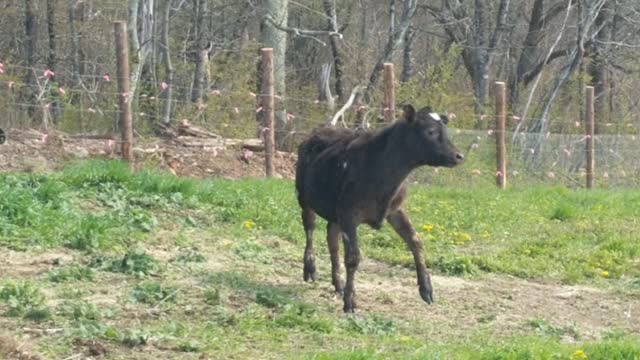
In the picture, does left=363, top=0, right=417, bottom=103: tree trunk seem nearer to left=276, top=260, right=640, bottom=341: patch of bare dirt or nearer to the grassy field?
the grassy field

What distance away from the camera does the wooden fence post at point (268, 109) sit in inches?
704

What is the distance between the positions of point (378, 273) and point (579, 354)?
13.1 ft

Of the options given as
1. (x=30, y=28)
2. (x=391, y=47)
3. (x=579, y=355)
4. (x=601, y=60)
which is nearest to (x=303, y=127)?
(x=391, y=47)

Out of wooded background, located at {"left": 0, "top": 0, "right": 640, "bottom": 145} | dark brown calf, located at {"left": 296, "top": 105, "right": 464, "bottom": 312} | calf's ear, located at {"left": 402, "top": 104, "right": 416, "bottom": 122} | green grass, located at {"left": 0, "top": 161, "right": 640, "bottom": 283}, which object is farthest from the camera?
wooded background, located at {"left": 0, "top": 0, "right": 640, "bottom": 145}

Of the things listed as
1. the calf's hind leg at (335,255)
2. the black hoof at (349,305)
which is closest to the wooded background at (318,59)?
the calf's hind leg at (335,255)

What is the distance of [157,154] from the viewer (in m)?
18.3

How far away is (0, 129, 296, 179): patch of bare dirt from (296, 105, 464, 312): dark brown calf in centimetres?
639

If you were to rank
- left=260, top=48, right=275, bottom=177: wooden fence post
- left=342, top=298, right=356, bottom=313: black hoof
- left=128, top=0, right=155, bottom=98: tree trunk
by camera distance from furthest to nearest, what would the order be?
left=128, top=0, right=155, bottom=98: tree trunk < left=260, top=48, right=275, bottom=177: wooden fence post < left=342, top=298, right=356, bottom=313: black hoof

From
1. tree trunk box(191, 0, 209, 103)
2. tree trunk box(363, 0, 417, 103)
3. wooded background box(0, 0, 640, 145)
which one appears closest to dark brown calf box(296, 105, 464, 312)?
wooded background box(0, 0, 640, 145)

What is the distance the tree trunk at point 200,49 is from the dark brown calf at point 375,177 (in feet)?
52.6

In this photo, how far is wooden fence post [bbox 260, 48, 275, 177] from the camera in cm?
1789

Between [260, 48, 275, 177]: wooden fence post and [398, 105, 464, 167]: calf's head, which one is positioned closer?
[398, 105, 464, 167]: calf's head

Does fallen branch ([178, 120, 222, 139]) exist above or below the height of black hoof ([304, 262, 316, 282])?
above

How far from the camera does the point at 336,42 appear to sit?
95.7 feet
